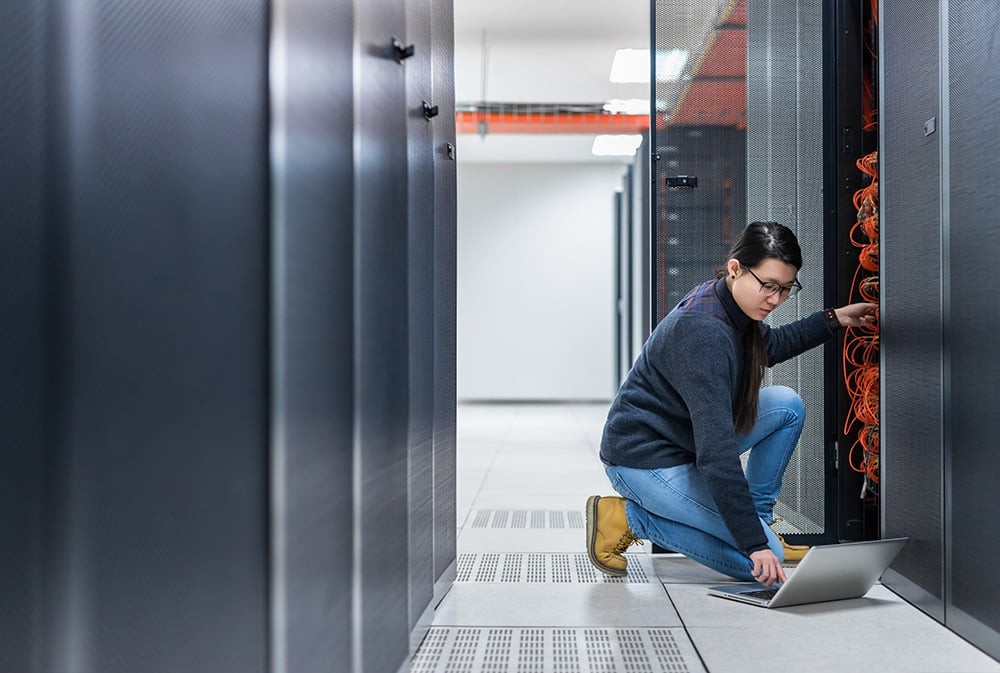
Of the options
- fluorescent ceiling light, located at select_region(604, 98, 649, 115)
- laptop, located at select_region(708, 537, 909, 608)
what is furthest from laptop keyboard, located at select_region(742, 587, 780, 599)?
fluorescent ceiling light, located at select_region(604, 98, 649, 115)

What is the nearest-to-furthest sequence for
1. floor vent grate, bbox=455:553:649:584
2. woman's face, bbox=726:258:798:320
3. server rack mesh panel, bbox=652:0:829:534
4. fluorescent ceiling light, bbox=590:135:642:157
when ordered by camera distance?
woman's face, bbox=726:258:798:320 → floor vent grate, bbox=455:553:649:584 → server rack mesh panel, bbox=652:0:829:534 → fluorescent ceiling light, bbox=590:135:642:157

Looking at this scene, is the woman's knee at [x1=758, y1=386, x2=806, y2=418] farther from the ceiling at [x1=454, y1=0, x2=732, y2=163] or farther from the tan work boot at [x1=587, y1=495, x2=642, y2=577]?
the ceiling at [x1=454, y1=0, x2=732, y2=163]

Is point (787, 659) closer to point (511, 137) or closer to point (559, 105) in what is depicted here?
point (559, 105)

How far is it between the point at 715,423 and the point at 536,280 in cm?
814

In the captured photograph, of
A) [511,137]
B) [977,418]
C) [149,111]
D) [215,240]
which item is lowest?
[977,418]

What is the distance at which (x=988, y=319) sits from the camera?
68.2 inches

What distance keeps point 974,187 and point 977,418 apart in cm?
48

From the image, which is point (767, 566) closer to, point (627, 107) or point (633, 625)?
point (633, 625)

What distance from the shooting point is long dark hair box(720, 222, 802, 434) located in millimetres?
2148

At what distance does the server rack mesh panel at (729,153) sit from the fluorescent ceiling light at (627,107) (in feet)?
17.1

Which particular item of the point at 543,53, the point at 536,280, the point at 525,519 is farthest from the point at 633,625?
the point at 536,280

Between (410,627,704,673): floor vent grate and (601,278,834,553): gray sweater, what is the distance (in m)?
0.36

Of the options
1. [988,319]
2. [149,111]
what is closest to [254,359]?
[149,111]

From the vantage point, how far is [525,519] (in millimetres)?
3199
